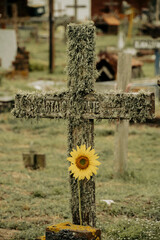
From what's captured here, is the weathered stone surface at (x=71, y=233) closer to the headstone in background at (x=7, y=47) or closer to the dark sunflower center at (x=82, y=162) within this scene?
the dark sunflower center at (x=82, y=162)

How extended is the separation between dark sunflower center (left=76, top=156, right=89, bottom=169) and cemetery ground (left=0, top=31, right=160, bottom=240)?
496 millimetres

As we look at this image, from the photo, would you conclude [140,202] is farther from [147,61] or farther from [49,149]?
[147,61]

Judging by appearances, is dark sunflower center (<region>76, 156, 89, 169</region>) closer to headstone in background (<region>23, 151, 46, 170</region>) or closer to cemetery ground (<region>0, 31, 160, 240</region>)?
cemetery ground (<region>0, 31, 160, 240</region>)

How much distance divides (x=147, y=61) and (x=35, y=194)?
54.8 ft

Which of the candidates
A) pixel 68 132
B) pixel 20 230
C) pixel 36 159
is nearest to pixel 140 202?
pixel 20 230

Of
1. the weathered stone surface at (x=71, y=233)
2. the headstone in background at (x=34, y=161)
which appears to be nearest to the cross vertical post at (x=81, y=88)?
the weathered stone surface at (x=71, y=233)

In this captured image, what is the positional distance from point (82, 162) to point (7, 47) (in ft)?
43.6

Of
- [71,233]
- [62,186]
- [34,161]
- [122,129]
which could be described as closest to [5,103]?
[34,161]

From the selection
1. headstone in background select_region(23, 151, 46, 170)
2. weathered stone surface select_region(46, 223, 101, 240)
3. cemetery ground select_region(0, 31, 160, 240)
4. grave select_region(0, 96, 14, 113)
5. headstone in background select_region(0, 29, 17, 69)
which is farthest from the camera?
headstone in background select_region(0, 29, 17, 69)

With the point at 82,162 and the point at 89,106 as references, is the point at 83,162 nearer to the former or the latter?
the point at 82,162

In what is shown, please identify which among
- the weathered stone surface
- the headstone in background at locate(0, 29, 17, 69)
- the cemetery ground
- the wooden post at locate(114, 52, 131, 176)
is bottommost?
the cemetery ground

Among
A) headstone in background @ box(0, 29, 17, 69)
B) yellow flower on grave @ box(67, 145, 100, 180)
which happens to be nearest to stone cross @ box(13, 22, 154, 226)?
yellow flower on grave @ box(67, 145, 100, 180)

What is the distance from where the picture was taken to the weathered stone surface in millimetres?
Result: 3936

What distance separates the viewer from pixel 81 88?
4.19 meters
